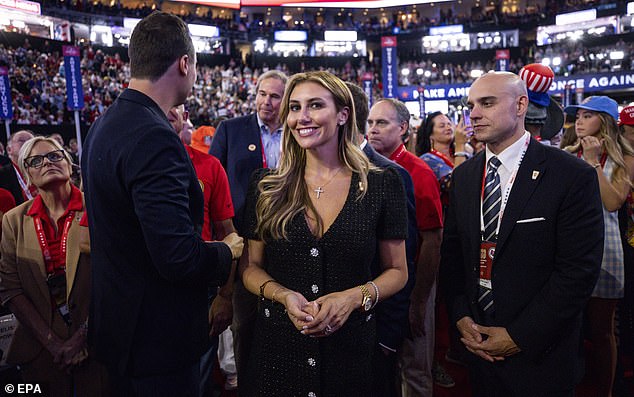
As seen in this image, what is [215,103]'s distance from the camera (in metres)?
24.0

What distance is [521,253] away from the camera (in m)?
1.93

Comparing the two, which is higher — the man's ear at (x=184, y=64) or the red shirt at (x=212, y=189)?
the man's ear at (x=184, y=64)

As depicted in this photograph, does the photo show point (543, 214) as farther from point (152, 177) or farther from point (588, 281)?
point (152, 177)

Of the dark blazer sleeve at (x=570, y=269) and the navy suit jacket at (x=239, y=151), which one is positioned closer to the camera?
the dark blazer sleeve at (x=570, y=269)

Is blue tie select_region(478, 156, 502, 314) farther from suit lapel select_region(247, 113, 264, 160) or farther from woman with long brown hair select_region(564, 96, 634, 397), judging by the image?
suit lapel select_region(247, 113, 264, 160)

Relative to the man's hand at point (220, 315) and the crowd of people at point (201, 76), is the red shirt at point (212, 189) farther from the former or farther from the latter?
the crowd of people at point (201, 76)

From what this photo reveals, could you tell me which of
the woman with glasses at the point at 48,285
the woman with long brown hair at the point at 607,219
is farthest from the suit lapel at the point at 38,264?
the woman with long brown hair at the point at 607,219

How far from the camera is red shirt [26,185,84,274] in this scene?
8.13 ft

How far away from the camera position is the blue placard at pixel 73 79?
10781 mm

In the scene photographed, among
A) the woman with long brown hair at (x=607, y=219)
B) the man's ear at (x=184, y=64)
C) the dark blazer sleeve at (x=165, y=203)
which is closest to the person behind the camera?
the dark blazer sleeve at (x=165, y=203)

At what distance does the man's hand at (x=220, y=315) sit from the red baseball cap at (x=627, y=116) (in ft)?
9.38

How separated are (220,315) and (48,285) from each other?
2.96 ft

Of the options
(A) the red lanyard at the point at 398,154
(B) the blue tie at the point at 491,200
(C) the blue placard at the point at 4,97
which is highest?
(C) the blue placard at the point at 4,97

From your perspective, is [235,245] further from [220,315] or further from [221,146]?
[221,146]
